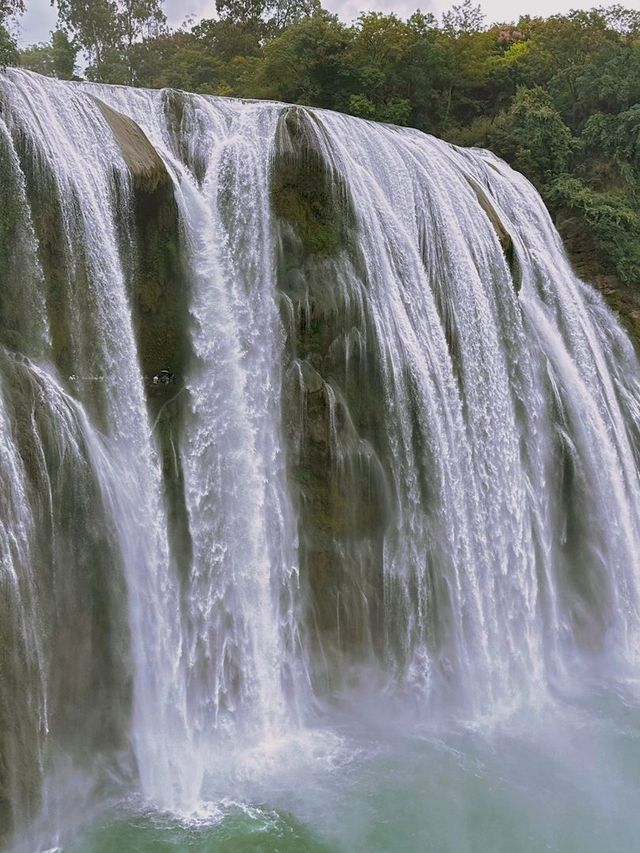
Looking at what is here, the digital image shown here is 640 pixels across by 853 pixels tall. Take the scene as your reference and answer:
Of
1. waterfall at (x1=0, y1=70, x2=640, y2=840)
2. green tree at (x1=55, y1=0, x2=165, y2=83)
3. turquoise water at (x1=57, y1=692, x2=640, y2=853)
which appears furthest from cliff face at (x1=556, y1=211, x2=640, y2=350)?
green tree at (x1=55, y1=0, x2=165, y2=83)

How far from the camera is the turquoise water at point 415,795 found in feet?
22.3

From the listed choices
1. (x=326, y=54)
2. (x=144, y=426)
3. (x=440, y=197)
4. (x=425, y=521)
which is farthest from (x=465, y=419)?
(x=326, y=54)

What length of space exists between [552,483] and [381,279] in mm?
4406

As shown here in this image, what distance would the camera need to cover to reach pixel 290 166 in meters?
9.67

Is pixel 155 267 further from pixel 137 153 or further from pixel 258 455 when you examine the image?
pixel 258 455

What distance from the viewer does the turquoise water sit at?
6.80 meters

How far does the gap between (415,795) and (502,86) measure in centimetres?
2237

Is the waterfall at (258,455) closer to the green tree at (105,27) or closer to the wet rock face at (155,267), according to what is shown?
the wet rock face at (155,267)

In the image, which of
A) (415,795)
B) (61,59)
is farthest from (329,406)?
(61,59)

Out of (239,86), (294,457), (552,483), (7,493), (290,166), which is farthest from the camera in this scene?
(239,86)

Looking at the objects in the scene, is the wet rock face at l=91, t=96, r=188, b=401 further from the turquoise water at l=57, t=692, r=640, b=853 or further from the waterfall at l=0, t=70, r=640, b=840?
the turquoise water at l=57, t=692, r=640, b=853

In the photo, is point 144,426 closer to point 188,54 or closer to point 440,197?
point 440,197

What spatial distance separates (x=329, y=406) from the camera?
30.2ft

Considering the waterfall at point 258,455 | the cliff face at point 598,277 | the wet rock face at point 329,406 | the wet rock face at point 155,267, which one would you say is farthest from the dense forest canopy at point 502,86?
the wet rock face at point 155,267
